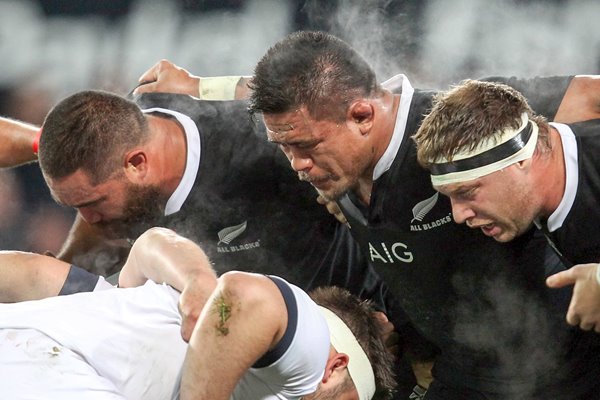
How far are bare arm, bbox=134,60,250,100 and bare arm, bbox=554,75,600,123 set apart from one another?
1.03 meters

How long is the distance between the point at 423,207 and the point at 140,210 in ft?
2.83

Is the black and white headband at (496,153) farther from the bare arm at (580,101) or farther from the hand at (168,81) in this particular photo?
the hand at (168,81)

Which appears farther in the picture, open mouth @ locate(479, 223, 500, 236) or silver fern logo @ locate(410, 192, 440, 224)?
silver fern logo @ locate(410, 192, 440, 224)

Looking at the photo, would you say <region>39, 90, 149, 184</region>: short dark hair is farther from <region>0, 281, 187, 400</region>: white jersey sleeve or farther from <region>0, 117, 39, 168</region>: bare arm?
<region>0, 281, 187, 400</region>: white jersey sleeve

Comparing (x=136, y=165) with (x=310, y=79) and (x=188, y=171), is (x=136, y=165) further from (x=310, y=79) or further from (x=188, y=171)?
(x=310, y=79)

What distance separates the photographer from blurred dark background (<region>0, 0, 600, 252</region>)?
3182mm

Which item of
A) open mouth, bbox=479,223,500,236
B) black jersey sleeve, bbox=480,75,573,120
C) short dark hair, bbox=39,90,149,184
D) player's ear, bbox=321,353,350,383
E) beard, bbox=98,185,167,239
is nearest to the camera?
player's ear, bbox=321,353,350,383

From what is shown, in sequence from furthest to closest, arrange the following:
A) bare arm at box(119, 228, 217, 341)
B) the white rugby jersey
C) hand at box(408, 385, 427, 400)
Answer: hand at box(408, 385, 427, 400) < bare arm at box(119, 228, 217, 341) < the white rugby jersey

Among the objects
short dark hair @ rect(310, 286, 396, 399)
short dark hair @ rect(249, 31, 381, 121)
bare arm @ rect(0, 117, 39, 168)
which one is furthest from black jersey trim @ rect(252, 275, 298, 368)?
bare arm @ rect(0, 117, 39, 168)

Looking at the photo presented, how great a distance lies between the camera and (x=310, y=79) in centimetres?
235

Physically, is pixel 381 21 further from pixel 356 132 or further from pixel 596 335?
pixel 596 335

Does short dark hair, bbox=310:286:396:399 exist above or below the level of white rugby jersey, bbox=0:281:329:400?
below

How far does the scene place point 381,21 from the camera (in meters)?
3.22

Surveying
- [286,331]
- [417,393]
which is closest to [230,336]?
[286,331]
